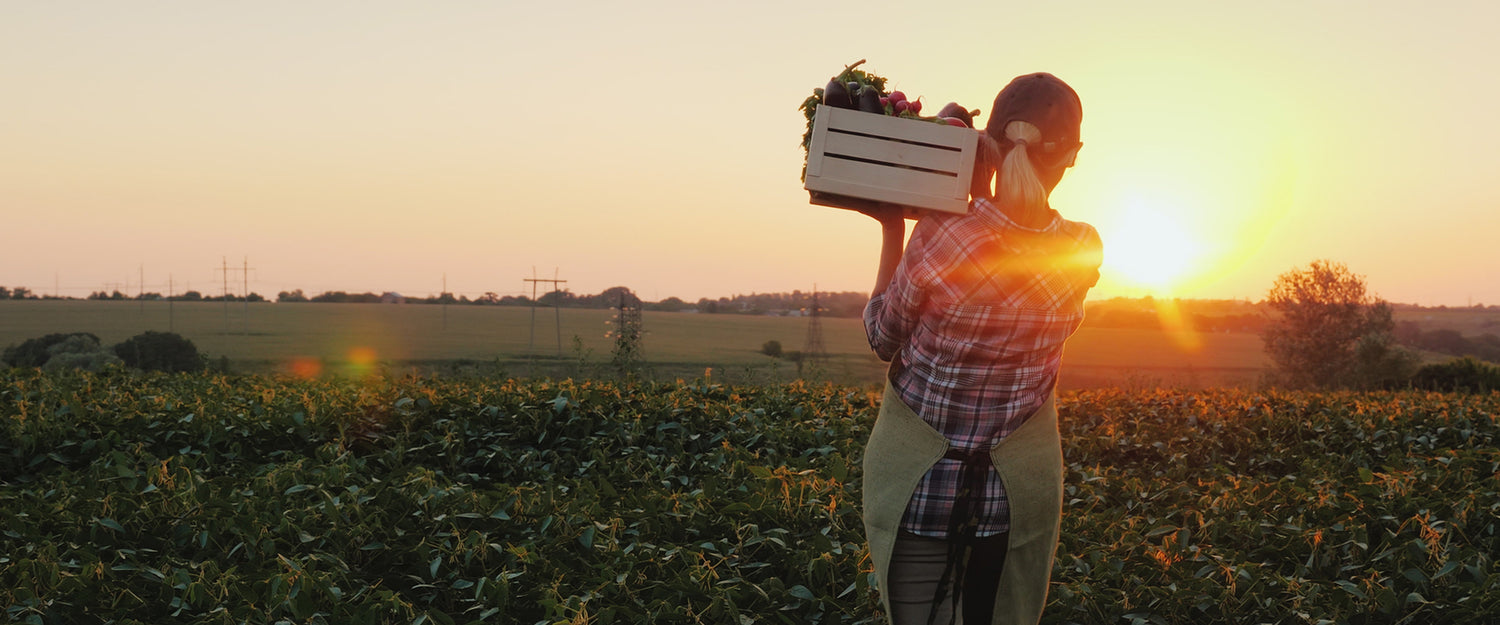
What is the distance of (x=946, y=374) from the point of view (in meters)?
2.34

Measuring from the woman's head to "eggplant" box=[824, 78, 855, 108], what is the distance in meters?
0.51

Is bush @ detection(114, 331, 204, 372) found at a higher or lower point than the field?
lower

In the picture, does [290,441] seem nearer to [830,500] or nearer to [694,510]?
[694,510]

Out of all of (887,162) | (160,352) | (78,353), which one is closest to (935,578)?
(887,162)

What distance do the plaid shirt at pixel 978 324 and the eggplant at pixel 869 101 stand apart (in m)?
0.45

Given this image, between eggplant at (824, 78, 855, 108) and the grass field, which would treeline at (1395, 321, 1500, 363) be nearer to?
the grass field

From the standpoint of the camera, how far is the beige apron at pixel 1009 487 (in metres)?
2.38

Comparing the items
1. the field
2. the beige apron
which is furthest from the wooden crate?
the field

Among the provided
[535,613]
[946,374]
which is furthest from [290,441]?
[946,374]

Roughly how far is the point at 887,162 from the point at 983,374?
0.61 meters

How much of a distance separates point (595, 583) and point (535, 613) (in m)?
0.28

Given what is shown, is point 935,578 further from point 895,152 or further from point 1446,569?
point 1446,569

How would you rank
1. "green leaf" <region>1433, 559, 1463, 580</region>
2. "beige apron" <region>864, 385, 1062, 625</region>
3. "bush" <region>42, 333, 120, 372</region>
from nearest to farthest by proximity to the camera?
"beige apron" <region>864, 385, 1062, 625</region>, "green leaf" <region>1433, 559, 1463, 580</region>, "bush" <region>42, 333, 120, 372</region>

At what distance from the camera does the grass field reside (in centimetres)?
4341
